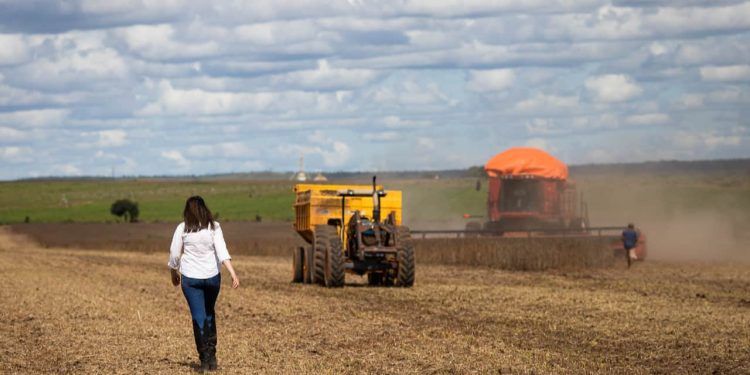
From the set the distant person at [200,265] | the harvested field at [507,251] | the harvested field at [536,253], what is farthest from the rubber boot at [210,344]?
the harvested field at [507,251]

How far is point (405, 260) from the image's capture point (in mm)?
26531

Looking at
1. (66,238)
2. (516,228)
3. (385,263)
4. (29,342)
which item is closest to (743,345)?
(29,342)

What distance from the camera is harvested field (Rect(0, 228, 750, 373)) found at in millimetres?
14273

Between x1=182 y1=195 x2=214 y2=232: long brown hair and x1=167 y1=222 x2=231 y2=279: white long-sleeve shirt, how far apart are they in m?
0.06

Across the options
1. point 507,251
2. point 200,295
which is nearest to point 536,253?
point 507,251

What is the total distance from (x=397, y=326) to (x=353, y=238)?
9.37m

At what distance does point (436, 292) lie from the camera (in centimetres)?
2536

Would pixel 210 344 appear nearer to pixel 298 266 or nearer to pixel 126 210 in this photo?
pixel 298 266

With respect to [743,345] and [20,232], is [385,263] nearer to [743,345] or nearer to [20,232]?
[743,345]

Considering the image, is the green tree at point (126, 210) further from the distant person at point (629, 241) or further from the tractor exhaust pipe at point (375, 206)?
the tractor exhaust pipe at point (375, 206)

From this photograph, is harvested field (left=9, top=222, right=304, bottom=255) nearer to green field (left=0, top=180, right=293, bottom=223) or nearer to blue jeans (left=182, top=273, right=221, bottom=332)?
green field (left=0, top=180, right=293, bottom=223)

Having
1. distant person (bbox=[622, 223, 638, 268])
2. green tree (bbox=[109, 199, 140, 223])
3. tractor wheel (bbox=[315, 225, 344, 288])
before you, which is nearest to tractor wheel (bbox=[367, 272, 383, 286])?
tractor wheel (bbox=[315, 225, 344, 288])

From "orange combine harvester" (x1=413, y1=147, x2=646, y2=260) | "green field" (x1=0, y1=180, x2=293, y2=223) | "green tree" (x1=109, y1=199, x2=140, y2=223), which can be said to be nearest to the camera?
"orange combine harvester" (x1=413, y1=147, x2=646, y2=260)

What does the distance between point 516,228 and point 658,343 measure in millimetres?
25234
